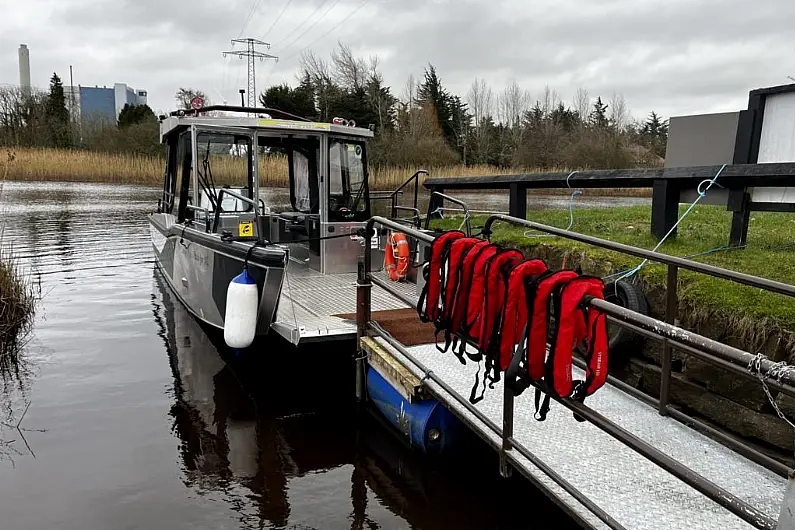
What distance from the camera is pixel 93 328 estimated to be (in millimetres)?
8062

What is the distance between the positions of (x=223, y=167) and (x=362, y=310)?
3643 mm

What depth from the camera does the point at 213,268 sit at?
608 cm

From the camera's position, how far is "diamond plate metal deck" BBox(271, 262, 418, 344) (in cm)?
522

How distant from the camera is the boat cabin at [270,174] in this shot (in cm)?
730

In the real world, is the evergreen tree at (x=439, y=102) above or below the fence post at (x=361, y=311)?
above

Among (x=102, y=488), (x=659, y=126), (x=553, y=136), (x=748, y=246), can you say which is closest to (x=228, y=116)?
(x=102, y=488)

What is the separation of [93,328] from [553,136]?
41790 mm

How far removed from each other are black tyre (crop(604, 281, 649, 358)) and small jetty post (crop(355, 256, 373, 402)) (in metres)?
1.78

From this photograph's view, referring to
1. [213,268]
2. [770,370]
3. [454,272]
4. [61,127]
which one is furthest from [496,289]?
[61,127]

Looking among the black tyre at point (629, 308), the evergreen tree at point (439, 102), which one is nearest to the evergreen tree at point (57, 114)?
the evergreen tree at point (439, 102)

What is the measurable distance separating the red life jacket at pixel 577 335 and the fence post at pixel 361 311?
2347 mm

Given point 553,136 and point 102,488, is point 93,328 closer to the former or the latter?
point 102,488

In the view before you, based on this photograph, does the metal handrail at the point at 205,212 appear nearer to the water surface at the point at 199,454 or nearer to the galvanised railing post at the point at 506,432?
the water surface at the point at 199,454

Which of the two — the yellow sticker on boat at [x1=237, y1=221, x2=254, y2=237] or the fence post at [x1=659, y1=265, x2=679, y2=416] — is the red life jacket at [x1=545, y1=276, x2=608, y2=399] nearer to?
the fence post at [x1=659, y1=265, x2=679, y2=416]
